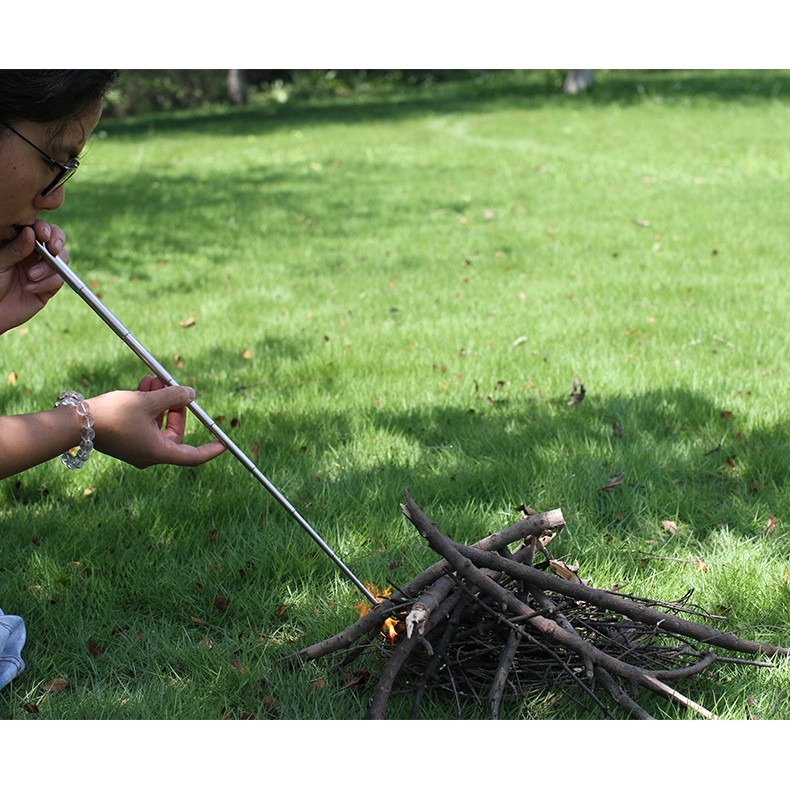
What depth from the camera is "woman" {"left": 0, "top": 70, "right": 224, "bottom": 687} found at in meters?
2.16

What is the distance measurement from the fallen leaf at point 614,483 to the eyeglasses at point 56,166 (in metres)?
2.15

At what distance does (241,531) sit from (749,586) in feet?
5.72

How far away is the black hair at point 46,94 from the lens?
211 centimetres

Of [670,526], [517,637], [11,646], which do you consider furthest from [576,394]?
[11,646]

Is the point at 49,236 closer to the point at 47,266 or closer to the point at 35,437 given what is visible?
the point at 47,266

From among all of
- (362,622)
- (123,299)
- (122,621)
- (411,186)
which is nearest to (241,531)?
(122,621)

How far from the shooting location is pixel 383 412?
14.5ft

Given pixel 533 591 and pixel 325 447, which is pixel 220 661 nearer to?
pixel 533 591

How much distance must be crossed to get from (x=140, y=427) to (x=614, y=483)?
1.86 meters

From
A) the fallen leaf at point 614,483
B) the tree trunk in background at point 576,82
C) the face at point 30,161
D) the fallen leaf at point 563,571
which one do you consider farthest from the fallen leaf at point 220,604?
the tree trunk in background at point 576,82

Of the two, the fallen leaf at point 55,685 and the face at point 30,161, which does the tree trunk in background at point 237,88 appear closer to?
the face at point 30,161

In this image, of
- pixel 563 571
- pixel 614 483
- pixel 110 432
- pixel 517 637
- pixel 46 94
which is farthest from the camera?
pixel 614 483

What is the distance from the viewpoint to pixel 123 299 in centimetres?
676

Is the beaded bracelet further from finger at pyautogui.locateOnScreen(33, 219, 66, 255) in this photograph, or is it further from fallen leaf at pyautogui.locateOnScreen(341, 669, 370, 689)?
fallen leaf at pyautogui.locateOnScreen(341, 669, 370, 689)
